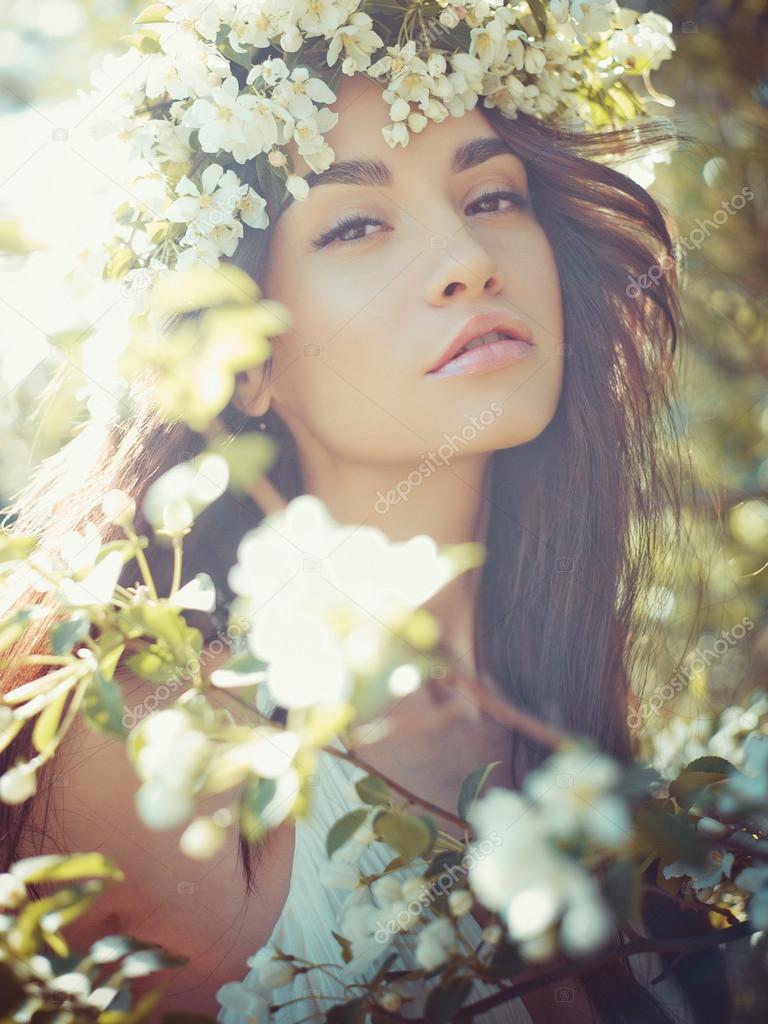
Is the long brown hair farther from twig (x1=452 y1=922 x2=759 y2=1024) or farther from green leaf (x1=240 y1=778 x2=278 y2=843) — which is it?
green leaf (x1=240 y1=778 x2=278 y2=843)

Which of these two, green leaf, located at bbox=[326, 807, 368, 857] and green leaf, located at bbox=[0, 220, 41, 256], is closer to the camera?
green leaf, located at bbox=[0, 220, 41, 256]

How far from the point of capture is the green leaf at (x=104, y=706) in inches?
25.9

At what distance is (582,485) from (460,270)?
505mm

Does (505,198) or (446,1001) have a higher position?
(505,198)

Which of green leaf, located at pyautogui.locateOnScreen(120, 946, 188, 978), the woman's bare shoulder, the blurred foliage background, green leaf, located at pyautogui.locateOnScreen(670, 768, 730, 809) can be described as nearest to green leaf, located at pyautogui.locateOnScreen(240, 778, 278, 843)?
green leaf, located at pyautogui.locateOnScreen(120, 946, 188, 978)

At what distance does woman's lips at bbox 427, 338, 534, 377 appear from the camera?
132cm

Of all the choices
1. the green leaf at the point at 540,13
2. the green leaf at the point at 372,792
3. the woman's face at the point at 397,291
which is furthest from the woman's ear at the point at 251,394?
the green leaf at the point at 372,792

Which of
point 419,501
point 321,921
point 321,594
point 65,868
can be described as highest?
point 321,594

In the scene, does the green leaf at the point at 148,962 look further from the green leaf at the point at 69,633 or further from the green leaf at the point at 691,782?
the green leaf at the point at 691,782

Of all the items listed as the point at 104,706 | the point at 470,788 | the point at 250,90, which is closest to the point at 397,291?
the point at 250,90

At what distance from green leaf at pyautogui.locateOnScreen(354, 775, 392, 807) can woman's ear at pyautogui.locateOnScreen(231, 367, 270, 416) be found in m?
0.81

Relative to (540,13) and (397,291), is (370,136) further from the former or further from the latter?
(540,13)

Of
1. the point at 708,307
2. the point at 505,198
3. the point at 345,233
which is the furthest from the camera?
the point at 708,307

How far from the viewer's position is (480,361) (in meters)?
1.32
